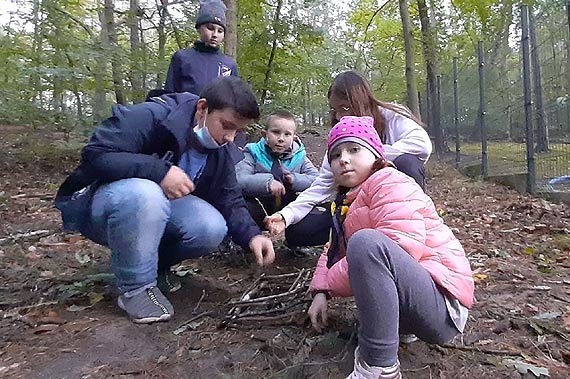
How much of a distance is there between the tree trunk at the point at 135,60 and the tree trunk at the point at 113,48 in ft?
0.53

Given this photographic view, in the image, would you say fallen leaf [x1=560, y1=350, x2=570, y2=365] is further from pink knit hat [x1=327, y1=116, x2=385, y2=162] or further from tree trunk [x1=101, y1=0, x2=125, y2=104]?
tree trunk [x1=101, y1=0, x2=125, y2=104]

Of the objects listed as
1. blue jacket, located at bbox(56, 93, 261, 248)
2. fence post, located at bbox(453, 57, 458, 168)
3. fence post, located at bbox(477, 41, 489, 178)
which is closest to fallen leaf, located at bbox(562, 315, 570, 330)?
blue jacket, located at bbox(56, 93, 261, 248)

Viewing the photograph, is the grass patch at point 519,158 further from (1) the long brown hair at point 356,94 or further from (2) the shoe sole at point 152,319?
(2) the shoe sole at point 152,319

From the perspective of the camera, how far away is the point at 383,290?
5.12 feet

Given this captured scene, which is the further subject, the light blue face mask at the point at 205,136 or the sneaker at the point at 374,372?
the light blue face mask at the point at 205,136

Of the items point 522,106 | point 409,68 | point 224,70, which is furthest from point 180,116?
point 409,68

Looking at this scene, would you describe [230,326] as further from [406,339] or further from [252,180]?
[252,180]

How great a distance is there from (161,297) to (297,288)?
602mm

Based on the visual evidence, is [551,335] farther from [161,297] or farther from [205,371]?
[161,297]

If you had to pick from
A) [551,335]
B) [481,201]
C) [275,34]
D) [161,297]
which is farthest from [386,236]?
[275,34]

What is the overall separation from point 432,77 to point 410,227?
10.8m

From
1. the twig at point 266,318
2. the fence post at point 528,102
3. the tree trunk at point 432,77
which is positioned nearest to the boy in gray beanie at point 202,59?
the twig at point 266,318

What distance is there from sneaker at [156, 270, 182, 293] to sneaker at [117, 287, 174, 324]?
347 millimetres

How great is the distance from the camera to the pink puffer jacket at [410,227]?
1679mm
